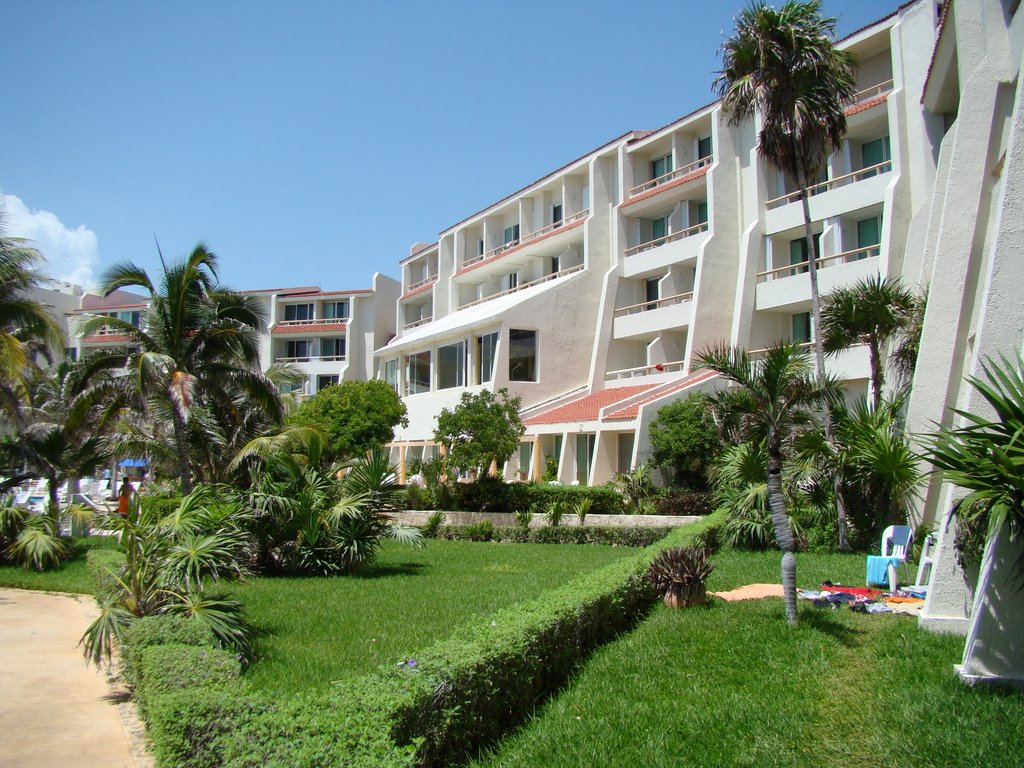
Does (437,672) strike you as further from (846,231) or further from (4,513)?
(846,231)

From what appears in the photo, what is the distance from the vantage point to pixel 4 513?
18.2 meters

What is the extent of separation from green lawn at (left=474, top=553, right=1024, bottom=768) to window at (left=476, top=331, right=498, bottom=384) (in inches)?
1068

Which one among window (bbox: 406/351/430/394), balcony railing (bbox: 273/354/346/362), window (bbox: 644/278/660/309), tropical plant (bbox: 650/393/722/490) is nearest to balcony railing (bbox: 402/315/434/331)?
balcony railing (bbox: 273/354/346/362)

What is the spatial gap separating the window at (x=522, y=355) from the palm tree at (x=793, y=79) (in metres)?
16.7

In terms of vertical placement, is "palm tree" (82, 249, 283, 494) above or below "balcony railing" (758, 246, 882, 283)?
below

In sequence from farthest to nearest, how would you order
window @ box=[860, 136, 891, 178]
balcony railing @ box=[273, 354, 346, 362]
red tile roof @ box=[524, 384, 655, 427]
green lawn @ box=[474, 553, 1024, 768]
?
balcony railing @ box=[273, 354, 346, 362]
red tile roof @ box=[524, 384, 655, 427]
window @ box=[860, 136, 891, 178]
green lawn @ box=[474, 553, 1024, 768]

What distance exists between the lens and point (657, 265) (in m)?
35.0

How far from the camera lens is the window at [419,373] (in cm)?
4294

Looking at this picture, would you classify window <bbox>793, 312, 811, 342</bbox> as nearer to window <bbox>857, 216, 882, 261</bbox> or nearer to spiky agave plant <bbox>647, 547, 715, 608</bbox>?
window <bbox>857, 216, 882, 261</bbox>

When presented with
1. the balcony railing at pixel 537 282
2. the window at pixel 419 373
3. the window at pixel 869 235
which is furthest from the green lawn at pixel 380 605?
the window at pixel 419 373

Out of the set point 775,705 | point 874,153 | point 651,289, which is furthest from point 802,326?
point 775,705

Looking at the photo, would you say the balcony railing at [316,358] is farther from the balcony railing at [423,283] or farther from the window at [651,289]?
the window at [651,289]

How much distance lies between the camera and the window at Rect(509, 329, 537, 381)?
1415 inches

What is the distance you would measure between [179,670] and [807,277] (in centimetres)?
2616
